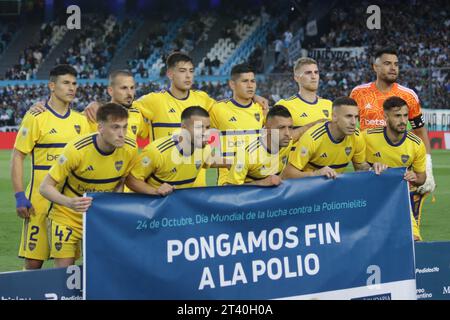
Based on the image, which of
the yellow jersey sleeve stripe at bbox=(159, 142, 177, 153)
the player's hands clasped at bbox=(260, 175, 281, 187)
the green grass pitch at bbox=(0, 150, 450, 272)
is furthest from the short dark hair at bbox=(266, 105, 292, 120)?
the green grass pitch at bbox=(0, 150, 450, 272)

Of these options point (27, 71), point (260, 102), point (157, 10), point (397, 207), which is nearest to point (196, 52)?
point (157, 10)

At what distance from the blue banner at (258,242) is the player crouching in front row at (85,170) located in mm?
739

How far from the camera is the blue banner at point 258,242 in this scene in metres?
5.58

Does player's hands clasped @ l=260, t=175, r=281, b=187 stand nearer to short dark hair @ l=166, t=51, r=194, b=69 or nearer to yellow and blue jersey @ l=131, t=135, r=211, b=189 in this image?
yellow and blue jersey @ l=131, t=135, r=211, b=189

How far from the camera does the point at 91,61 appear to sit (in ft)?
134

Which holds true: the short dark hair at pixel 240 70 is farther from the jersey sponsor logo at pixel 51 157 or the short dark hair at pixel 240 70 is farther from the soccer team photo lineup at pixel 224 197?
the jersey sponsor logo at pixel 51 157

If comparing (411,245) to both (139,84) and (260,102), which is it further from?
(139,84)

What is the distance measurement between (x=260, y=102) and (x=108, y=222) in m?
3.81

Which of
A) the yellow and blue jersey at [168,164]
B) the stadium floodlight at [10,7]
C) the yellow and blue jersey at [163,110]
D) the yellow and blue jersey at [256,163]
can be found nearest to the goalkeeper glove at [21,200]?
the yellow and blue jersey at [168,164]

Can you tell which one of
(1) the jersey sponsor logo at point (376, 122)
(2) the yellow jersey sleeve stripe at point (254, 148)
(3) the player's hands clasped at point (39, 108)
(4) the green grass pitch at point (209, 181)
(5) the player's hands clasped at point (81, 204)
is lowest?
(4) the green grass pitch at point (209, 181)

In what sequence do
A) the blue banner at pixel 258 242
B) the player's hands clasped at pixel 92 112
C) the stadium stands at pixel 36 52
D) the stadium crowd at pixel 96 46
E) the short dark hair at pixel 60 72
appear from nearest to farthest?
1. the blue banner at pixel 258 242
2. the short dark hair at pixel 60 72
3. the player's hands clasped at pixel 92 112
4. the stadium stands at pixel 36 52
5. the stadium crowd at pixel 96 46

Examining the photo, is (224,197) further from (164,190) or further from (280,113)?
(280,113)
